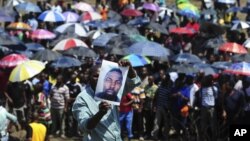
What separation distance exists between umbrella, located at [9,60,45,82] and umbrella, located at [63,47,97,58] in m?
2.33

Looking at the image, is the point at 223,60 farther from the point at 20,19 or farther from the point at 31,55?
the point at 20,19

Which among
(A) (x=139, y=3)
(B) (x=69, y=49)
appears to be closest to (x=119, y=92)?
(B) (x=69, y=49)

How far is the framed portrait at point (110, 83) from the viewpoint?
5727 millimetres

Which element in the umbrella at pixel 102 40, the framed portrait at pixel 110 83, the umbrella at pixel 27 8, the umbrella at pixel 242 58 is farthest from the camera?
the umbrella at pixel 27 8

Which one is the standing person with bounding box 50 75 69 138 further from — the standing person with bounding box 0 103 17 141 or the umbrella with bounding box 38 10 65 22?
the umbrella with bounding box 38 10 65 22

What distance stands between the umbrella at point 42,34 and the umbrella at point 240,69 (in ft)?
20.3

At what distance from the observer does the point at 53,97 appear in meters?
12.6

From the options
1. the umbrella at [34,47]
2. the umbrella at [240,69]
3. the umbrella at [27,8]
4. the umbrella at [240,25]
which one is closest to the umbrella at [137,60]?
the umbrella at [240,69]

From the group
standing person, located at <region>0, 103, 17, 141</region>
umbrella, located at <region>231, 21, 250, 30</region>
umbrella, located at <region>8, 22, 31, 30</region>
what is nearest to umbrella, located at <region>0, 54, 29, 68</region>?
umbrella, located at <region>8, 22, 31, 30</region>

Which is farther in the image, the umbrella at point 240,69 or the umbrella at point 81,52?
the umbrella at point 81,52

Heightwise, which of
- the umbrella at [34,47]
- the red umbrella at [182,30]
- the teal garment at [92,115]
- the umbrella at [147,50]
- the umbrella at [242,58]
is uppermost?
the teal garment at [92,115]

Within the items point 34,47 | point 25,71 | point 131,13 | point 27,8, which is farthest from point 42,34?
point 25,71

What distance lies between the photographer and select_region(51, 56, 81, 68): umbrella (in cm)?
1391

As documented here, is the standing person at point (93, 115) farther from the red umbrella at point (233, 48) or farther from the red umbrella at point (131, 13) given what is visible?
the red umbrella at point (131, 13)
